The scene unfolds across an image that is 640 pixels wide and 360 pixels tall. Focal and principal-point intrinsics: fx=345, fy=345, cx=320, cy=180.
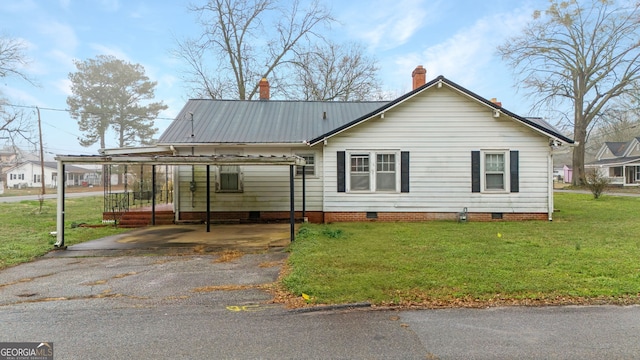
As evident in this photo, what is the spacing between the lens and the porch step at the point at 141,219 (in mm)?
12156

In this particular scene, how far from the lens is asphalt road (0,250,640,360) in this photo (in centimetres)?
329

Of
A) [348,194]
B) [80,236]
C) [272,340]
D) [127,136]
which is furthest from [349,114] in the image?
[127,136]

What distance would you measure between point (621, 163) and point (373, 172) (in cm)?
4120

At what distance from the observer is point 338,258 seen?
21.5ft

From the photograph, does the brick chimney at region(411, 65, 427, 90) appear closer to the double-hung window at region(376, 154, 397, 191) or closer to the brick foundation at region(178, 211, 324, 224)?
the double-hung window at region(376, 154, 397, 191)

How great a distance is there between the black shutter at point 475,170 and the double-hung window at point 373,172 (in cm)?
253

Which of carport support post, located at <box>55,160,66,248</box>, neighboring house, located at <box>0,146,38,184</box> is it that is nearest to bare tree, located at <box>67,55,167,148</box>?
neighboring house, located at <box>0,146,38,184</box>

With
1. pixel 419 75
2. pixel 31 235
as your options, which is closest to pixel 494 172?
pixel 419 75

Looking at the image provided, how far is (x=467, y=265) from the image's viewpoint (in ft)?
19.6

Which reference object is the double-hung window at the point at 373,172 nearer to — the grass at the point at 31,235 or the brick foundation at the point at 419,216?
the brick foundation at the point at 419,216

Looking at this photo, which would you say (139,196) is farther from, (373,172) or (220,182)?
(373,172)

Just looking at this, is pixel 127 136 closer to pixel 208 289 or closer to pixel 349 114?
pixel 349 114

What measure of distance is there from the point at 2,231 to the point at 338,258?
11.0 m

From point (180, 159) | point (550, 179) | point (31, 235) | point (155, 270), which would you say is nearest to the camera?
point (155, 270)
